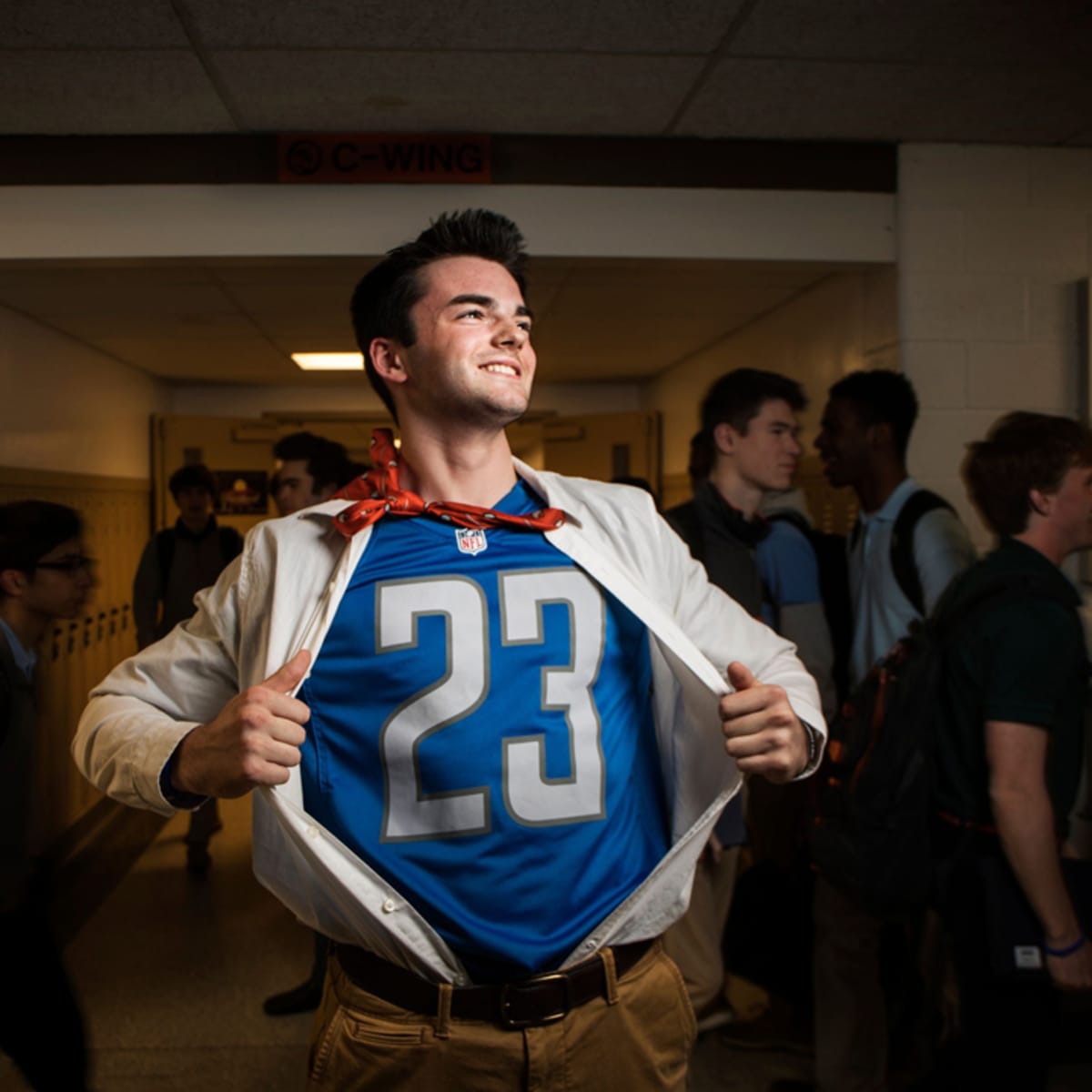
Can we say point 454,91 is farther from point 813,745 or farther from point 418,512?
point 813,745

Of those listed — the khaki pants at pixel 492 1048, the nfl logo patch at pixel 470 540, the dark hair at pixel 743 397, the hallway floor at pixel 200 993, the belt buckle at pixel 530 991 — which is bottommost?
the hallway floor at pixel 200 993

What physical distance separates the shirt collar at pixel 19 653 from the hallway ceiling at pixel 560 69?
4.24ft

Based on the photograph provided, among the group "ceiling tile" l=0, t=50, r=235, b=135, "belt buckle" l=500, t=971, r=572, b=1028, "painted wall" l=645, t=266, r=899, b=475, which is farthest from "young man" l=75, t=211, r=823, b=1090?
"painted wall" l=645, t=266, r=899, b=475

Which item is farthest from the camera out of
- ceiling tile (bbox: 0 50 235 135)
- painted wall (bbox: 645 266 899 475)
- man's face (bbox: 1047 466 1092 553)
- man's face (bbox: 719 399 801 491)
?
painted wall (bbox: 645 266 899 475)

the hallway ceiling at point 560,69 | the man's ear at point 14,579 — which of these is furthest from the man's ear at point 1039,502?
the man's ear at point 14,579

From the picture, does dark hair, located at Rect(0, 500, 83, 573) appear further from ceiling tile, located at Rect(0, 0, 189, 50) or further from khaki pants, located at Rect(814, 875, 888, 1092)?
khaki pants, located at Rect(814, 875, 888, 1092)

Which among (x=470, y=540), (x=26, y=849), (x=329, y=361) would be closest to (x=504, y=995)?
(x=470, y=540)

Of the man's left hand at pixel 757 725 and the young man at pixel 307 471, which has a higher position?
the young man at pixel 307 471

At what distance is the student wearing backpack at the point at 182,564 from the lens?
4.04 metres

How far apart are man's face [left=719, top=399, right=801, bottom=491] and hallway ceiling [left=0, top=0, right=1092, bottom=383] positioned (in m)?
0.77

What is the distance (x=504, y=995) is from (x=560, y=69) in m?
2.09

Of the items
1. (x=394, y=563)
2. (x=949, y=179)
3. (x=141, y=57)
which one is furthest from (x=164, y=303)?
(x=394, y=563)

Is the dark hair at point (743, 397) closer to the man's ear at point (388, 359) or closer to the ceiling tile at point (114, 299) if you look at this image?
the man's ear at point (388, 359)

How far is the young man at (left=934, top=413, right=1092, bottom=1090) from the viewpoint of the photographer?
1.59m
